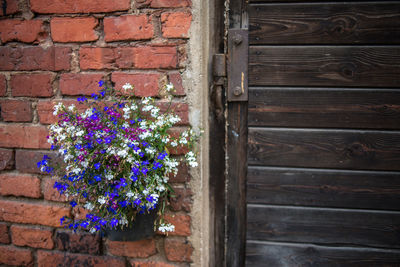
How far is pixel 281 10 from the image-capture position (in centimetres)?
121

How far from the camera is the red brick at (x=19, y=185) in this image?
1285 millimetres

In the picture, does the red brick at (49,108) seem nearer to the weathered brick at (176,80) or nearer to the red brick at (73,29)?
the red brick at (73,29)

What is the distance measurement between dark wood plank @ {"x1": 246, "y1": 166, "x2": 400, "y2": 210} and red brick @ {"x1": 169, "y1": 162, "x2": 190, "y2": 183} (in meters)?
0.28

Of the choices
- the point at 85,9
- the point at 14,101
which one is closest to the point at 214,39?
the point at 85,9

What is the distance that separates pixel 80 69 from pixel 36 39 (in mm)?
235

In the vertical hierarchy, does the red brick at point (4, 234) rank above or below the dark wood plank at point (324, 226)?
below

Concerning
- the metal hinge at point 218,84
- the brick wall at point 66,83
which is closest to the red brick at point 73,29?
the brick wall at point 66,83

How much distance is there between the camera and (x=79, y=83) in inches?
48.0

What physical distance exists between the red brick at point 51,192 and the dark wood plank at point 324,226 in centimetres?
82

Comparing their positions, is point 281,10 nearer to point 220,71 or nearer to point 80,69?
point 220,71

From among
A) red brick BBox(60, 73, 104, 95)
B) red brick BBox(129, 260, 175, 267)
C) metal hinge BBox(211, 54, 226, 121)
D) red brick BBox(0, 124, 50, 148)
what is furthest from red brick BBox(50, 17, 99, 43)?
red brick BBox(129, 260, 175, 267)

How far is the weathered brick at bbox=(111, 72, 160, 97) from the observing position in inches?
46.1

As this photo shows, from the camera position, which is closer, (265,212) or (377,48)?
(377,48)

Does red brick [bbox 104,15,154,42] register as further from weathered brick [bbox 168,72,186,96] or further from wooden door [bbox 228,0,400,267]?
wooden door [bbox 228,0,400,267]
